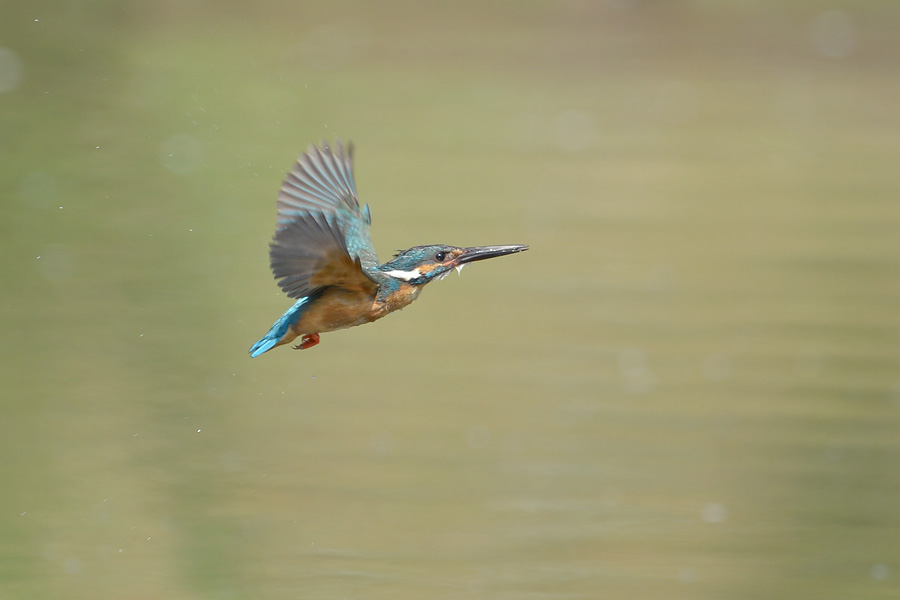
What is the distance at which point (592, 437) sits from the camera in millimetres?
6438

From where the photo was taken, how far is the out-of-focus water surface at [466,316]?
525cm

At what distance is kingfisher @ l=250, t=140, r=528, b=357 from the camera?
299cm

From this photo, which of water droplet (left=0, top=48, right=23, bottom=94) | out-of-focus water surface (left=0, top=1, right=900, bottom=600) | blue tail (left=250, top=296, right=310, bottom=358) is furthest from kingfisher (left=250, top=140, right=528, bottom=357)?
water droplet (left=0, top=48, right=23, bottom=94)

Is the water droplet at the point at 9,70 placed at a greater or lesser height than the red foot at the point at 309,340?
greater

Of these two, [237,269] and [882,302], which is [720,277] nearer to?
[882,302]

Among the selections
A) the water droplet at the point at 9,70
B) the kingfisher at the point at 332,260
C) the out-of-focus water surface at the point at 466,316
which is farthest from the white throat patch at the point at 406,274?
the water droplet at the point at 9,70

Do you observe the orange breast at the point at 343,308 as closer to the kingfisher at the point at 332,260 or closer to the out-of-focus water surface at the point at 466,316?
the kingfisher at the point at 332,260

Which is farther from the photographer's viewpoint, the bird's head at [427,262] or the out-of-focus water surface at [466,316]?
the out-of-focus water surface at [466,316]

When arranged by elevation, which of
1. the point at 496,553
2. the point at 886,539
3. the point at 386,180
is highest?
the point at 386,180

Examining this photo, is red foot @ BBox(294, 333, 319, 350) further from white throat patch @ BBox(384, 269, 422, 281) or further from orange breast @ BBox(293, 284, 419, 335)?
white throat patch @ BBox(384, 269, 422, 281)

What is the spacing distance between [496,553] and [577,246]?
4.49 metres

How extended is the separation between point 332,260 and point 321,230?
102 millimetres

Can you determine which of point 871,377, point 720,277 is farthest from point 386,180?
point 871,377

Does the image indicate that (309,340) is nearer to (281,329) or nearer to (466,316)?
(281,329)
